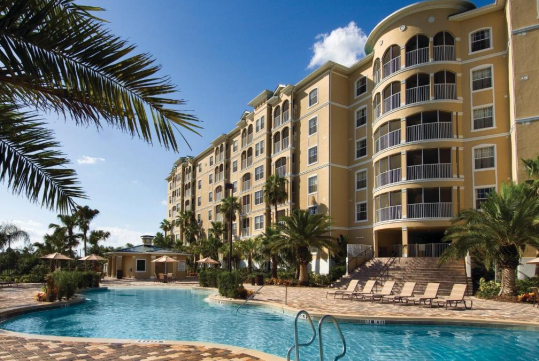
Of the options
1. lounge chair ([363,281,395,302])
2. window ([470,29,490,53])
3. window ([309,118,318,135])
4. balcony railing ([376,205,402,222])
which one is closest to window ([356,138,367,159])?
window ([309,118,318,135])

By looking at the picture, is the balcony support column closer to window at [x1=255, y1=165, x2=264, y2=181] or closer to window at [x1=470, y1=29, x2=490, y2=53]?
window at [x1=470, y1=29, x2=490, y2=53]

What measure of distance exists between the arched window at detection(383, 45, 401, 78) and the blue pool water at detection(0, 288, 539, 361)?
2057 centimetres

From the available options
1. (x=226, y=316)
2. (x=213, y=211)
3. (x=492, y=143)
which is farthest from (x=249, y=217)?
(x=226, y=316)

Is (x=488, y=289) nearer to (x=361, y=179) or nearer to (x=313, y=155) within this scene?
(x=361, y=179)

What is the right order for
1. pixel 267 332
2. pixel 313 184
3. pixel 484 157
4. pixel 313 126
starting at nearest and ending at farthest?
pixel 267 332, pixel 484 157, pixel 313 184, pixel 313 126

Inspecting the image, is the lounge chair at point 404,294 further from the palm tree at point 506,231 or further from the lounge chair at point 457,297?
the palm tree at point 506,231

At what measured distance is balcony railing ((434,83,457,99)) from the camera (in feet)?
97.4

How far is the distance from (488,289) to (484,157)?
10.0 metres

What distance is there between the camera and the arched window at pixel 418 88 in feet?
98.4

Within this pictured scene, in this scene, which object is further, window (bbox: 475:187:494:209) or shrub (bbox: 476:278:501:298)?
window (bbox: 475:187:494:209)

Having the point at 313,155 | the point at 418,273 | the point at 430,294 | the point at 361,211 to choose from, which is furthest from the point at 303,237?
the point at 430,294

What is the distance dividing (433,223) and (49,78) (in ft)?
91.1

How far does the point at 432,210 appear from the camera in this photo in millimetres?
28438

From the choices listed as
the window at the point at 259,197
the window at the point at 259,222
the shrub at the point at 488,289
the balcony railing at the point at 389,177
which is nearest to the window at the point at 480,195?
the balcony railing at the point at 389,177
